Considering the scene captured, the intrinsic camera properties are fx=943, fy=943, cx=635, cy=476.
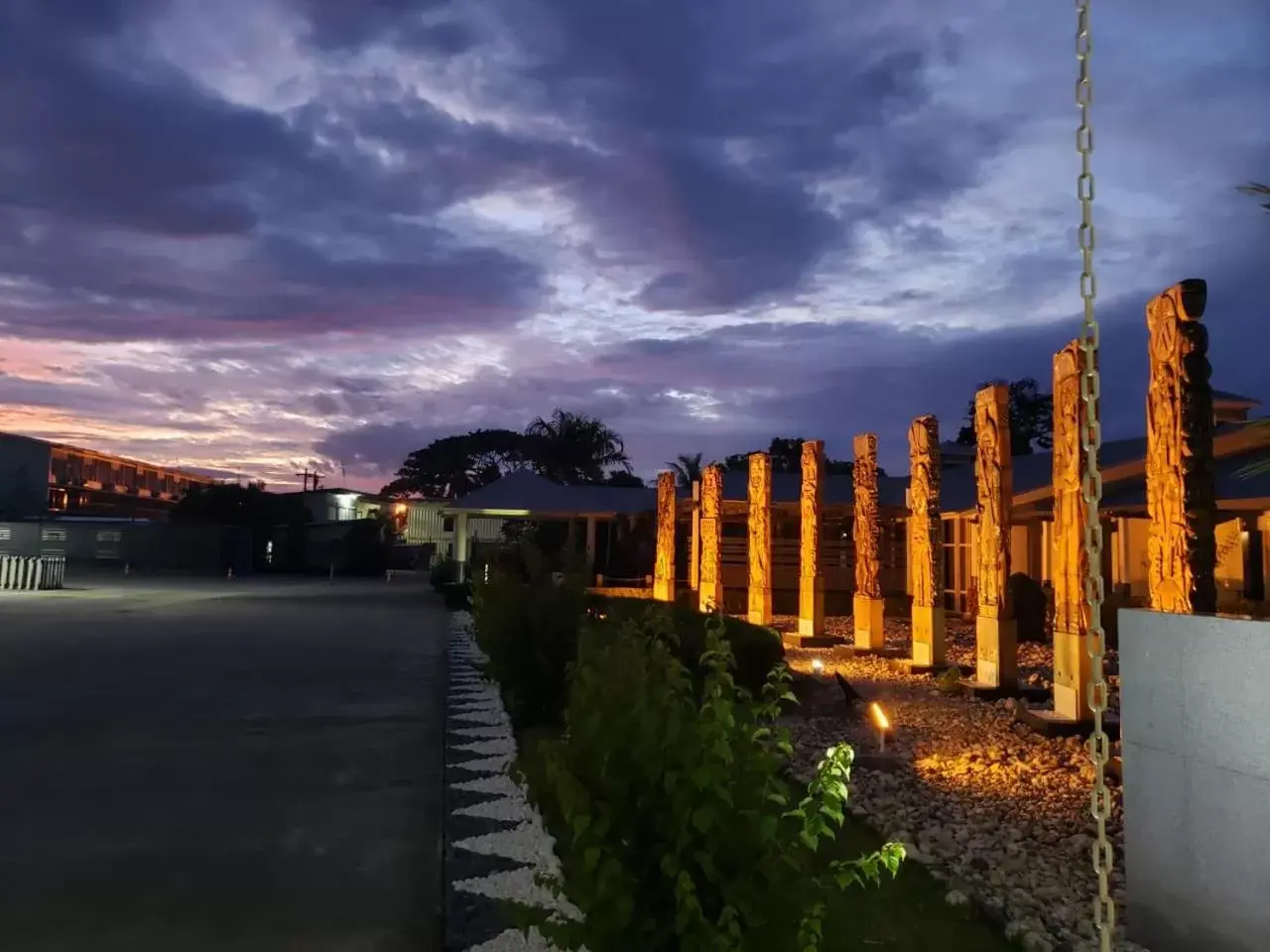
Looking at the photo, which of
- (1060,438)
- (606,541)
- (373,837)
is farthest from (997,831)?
(606,541)

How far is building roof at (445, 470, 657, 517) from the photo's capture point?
2742cm

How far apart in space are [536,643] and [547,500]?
20281 mm

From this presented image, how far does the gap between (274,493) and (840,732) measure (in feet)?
147

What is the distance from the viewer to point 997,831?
16.2ft

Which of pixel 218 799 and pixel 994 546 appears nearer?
pixel 218 799

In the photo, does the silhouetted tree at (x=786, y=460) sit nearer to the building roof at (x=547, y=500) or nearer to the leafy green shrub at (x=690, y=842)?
the building roof at (x=547, y=500)

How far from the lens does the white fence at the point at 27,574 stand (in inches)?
1029

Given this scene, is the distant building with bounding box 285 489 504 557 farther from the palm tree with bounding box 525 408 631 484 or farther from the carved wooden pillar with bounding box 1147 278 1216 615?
the carved wooden pillar with bounding box 1147 278 1216 615

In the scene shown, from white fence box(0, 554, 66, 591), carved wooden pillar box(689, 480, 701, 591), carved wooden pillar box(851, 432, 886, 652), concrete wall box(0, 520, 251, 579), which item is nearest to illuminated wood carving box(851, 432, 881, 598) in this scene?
carved wooden pillar box(851, 432, 886, 652)

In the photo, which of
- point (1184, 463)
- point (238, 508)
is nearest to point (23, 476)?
point (238, 508)

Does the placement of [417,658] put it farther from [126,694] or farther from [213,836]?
[213,836]

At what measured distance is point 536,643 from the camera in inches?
307

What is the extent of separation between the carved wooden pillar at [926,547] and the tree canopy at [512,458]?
1429 inches

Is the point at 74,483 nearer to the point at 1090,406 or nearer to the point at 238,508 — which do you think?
the point at 238,508
